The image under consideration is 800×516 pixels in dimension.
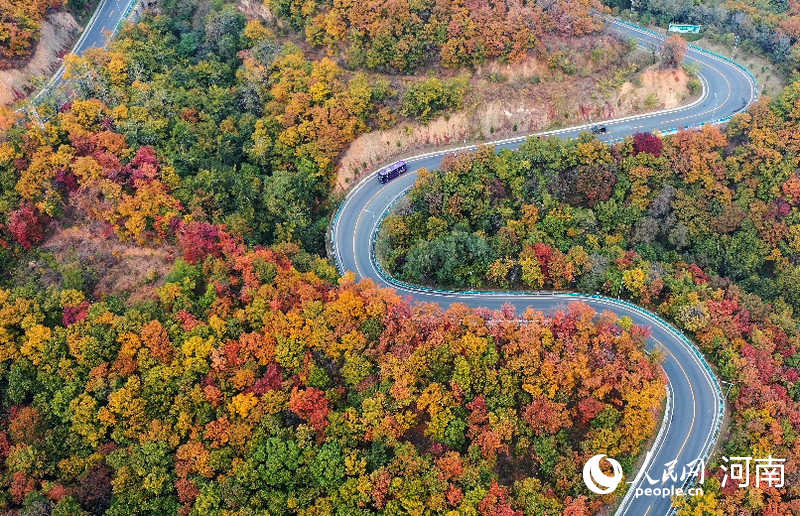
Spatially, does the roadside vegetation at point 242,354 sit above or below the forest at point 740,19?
below

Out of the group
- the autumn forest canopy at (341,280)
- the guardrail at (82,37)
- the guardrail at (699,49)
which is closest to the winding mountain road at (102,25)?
the guardrail at (82,37)

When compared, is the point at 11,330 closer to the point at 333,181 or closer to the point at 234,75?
the point at 333,181

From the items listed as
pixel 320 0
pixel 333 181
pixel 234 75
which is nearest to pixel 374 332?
pixel 333 181

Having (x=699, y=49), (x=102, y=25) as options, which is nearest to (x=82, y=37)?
(x=102, y=25)

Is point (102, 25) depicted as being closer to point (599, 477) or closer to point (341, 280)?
point (341, 280)

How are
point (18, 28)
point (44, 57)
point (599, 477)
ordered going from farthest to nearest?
point (44, 57) → point (18, 28) → point (599, 477)

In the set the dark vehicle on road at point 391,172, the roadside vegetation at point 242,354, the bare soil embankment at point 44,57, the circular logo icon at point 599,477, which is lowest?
the circular logo icon at point 599,477

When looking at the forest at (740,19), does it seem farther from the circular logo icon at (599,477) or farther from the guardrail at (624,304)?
the circular logo icon at (599,477)
